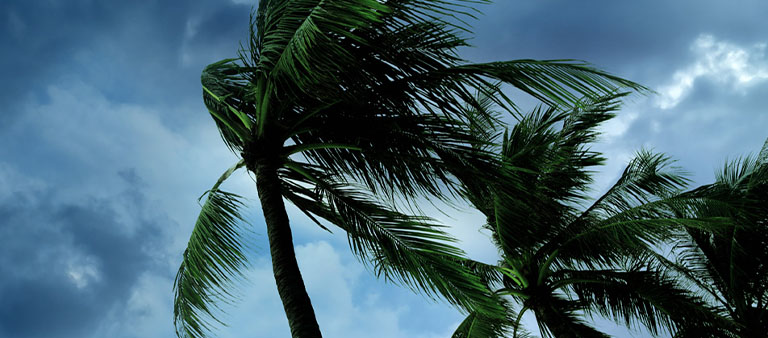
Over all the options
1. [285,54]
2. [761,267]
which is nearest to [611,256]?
[761,267]

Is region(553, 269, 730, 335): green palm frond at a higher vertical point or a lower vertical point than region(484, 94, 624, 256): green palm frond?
lower

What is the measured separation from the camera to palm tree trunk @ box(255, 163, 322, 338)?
13.8ft

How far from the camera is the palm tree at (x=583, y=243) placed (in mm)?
8148

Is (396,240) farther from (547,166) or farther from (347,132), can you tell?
(547,166)

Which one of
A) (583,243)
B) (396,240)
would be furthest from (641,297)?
(396,240)

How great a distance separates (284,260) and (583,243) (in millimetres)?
6409

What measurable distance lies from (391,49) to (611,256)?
678 centimetres

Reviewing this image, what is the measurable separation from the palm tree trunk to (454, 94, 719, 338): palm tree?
3833mm

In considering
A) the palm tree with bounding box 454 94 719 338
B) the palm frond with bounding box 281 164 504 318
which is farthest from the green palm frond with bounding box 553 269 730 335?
the palm frond with bounding box 281 164 504 318

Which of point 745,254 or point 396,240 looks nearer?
point 396,240

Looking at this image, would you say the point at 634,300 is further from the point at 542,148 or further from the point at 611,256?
the point at 542,148

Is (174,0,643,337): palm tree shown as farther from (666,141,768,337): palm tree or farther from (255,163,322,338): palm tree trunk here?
(666,141,768,337): palm tree

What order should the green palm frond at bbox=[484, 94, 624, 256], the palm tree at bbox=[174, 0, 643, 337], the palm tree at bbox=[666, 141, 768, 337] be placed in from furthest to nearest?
the palm tree at bbox=[666, 141, 768, 337] < the green palm frond at bbox=[484, 94, 624, 256] < the palm tree at bbox=[174, 0, 643, 337]

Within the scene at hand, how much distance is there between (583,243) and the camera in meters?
9.30
